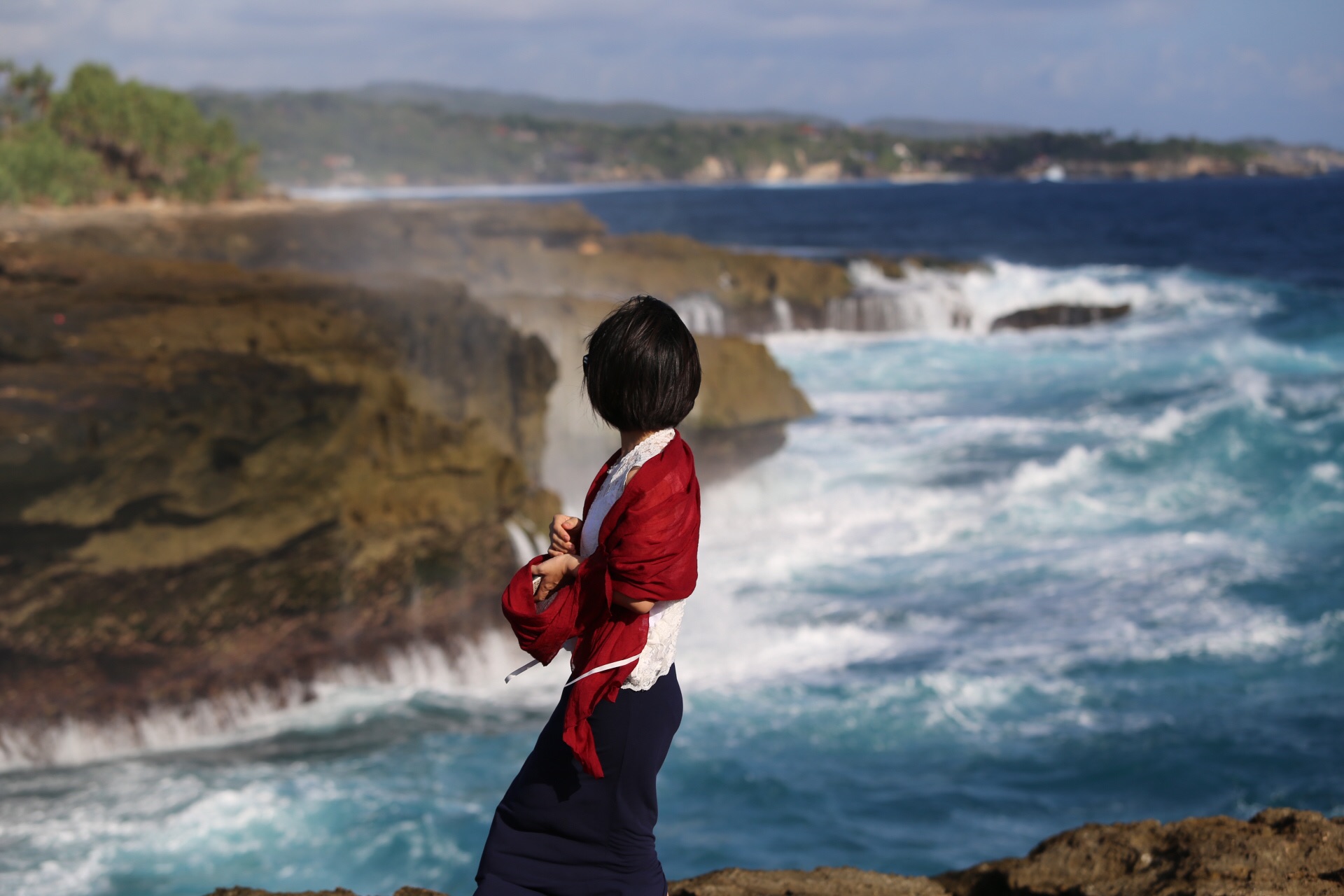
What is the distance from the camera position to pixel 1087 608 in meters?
11.0

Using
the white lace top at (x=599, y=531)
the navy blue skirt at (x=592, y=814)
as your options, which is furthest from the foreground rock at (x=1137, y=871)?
the white lace top at (x=599, y=531)

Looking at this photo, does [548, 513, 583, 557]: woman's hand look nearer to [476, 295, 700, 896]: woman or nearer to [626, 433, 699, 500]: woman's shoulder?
[476, 295, 700, 896]: woman

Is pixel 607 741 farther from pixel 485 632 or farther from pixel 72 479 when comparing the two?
pixel 485 632

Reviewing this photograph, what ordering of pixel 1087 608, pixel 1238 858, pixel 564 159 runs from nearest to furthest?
1. pixel 1238 858
2. pixel 1087 608
3. pixel 564 159

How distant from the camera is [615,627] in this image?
7.63 ft

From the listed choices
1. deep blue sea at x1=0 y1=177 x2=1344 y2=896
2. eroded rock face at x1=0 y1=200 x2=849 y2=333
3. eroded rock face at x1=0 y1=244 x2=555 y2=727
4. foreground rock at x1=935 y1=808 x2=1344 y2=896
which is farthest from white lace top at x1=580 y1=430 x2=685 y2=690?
eroded rock face at x1=0 y1=200 x2=849 y2=333

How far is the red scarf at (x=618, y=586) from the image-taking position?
7.39 feet

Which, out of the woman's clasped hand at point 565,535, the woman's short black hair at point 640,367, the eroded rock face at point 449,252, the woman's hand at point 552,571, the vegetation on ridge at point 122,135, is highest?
Result: the vegetation on ridge at point 122,135

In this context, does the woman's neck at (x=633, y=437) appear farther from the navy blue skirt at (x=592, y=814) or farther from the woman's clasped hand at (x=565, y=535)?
the navy blue skirt at (x=592, y=814)

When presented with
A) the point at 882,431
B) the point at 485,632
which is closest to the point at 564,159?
the point at 882,431

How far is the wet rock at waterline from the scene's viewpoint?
31.3 meters

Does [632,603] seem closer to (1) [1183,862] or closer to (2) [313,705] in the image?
(1) [1183,862]

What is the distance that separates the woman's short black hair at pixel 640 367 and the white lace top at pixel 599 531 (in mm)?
53

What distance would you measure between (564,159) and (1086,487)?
130966 millimetres
